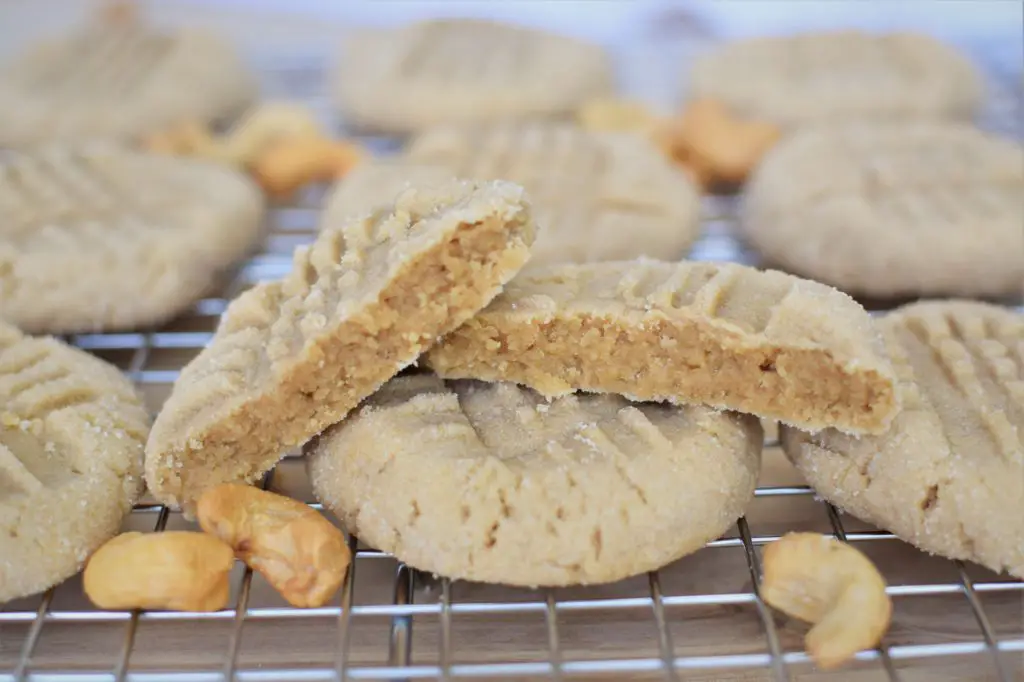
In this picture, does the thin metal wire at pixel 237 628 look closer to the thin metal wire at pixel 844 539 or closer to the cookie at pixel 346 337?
the cookie at pixel 346 337

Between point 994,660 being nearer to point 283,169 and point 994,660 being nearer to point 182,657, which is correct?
point 182,657

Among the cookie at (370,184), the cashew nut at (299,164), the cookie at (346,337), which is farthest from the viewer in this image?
the cashew nut at (299,164)

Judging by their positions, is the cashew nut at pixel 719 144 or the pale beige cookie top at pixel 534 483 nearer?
the pale beige cookie top at pixel 534 483

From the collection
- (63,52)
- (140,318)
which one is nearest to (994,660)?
(140,318)

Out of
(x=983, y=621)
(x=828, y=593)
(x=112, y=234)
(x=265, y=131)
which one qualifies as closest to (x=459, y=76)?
(x=265, y=131)

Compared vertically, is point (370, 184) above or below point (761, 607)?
below

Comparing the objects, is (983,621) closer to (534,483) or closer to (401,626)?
(534,483)

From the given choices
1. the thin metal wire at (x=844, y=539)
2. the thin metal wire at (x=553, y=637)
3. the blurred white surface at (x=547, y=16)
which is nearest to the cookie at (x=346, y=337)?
the thin metal wire at (x=553, y=637)
